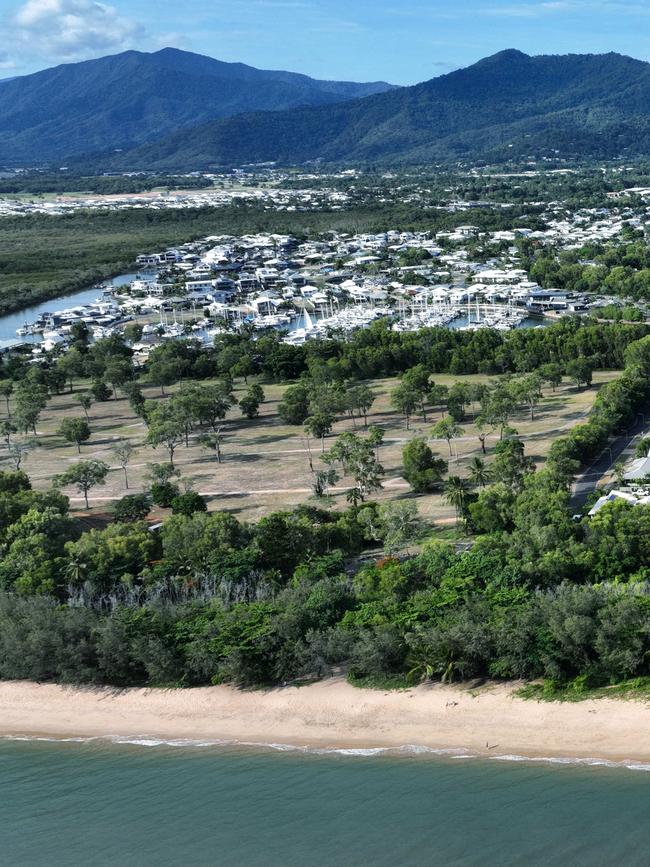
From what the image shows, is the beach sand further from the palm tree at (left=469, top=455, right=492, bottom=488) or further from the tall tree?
the palm tree at (left=469, top=455, right=492, bottom=488)

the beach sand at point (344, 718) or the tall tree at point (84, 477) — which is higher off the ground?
the tall tree at point (84, 477)

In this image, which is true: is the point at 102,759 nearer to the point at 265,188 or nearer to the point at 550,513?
the point at 550,513

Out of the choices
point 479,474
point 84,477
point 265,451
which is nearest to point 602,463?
point 479,474

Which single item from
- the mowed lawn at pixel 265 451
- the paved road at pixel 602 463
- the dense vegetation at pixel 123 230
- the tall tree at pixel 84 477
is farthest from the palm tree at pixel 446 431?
the dense vegetation at pixel 123 230

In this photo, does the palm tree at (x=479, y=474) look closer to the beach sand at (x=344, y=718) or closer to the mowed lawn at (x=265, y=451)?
the mowed lawn at (x=265, y=451)

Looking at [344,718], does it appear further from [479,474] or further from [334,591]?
[479,474]

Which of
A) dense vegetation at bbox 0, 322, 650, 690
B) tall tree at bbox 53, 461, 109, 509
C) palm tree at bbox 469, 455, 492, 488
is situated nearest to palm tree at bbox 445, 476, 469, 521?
dense vegetation at bbox 0, 322, 650, 690

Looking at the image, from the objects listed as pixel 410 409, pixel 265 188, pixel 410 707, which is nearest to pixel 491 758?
pixel 410 707
